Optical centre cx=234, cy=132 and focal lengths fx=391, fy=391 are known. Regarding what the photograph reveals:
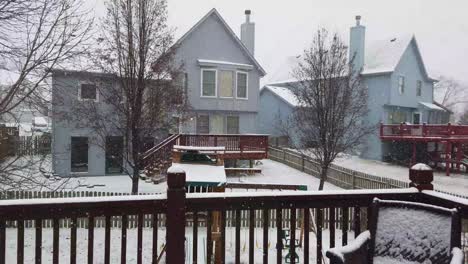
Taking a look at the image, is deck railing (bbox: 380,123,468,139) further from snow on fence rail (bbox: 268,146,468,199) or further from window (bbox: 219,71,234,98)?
window (bbox: 219,71,234,98)

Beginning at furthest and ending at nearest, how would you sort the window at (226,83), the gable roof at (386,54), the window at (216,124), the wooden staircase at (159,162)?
the gable roof at (386,54), the window at (216,124), the window at (226,83), the wooden staircase at (159,162)

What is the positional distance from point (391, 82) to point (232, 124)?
1317 centimetres

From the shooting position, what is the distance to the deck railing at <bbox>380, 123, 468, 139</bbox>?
24.7 m

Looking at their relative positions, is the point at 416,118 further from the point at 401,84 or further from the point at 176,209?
the point at 176,209

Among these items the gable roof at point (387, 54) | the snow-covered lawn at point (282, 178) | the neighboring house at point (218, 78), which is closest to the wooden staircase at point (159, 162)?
the snow-covered lawn at point (282, 178)

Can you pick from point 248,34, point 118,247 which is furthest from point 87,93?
point 248,34

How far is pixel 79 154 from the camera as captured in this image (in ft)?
69.4

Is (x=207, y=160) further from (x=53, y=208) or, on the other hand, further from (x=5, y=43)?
(x=53, y=208)

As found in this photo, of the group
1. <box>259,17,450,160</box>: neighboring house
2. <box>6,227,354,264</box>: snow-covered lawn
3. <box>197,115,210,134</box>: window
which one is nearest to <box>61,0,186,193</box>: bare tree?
<box>6,227,354,264</box>: snow-covered lawn

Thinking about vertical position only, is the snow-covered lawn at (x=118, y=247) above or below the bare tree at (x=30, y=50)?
below

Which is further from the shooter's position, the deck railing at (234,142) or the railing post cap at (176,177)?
the deck railing at (234,142)

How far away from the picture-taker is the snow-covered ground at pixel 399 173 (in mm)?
20188

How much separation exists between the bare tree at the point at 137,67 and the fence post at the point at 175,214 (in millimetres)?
12506

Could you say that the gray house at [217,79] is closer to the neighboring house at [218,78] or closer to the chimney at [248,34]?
the neighboring house at [218,78]
